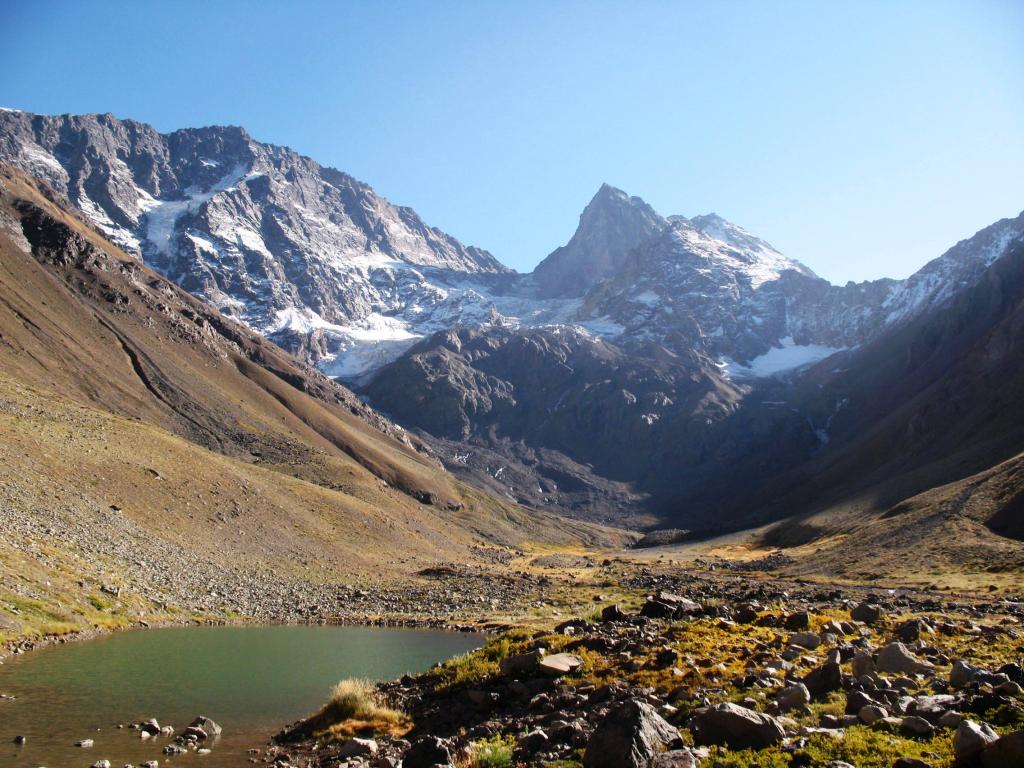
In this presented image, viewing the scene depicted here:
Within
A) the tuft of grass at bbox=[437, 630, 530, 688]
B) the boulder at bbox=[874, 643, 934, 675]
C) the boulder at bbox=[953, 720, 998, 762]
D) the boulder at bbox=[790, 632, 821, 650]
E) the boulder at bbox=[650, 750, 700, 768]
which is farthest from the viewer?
the tuft of grass at bbox=[437, 630, 530, 688]

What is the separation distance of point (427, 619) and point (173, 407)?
86.7 m

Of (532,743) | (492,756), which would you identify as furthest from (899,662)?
(492,756)

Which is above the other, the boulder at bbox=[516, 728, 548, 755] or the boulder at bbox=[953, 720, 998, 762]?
the boulder at bbox=[953, 720, 998, 762]

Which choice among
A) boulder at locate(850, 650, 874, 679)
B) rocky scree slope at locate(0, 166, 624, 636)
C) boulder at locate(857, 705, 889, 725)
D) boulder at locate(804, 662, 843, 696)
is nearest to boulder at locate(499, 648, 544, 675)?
boulder at locate(804, 662, 843, 696)

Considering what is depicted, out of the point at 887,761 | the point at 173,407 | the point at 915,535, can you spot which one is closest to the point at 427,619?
the point at 887,761

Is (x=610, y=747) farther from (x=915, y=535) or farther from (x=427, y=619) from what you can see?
(x=915, y=535)

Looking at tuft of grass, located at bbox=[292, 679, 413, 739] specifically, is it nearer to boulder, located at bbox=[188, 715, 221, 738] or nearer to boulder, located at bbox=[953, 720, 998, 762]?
boulder, located at bbox=[188, 715, 221, 738]

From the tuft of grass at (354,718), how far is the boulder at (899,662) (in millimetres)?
12951

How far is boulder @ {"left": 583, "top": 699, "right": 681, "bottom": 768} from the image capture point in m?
13.3

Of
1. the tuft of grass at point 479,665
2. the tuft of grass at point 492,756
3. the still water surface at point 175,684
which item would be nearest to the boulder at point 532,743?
the tuft of grass at point 492,756

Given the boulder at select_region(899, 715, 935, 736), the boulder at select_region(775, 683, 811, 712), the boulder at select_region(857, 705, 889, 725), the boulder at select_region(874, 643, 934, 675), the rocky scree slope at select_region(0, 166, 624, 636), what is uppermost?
the boulder at select_region(874, 643, 934, 675)

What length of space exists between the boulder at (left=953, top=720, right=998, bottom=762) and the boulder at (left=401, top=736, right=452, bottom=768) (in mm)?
9452

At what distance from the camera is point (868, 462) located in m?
193

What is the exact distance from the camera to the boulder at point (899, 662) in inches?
685
